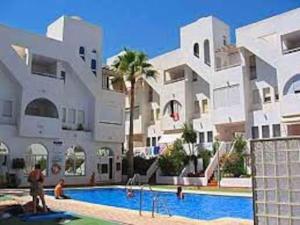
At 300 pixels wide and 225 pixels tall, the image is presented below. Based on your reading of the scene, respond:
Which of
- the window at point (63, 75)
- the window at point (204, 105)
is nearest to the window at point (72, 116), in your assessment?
the window at point (63, 75)

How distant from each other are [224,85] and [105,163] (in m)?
14.1

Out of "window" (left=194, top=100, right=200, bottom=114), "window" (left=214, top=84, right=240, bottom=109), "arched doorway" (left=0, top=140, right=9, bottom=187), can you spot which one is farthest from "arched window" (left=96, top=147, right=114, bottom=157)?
"window" (left=214, top=84, right=240, bottom=109)

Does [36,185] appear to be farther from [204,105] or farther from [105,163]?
[204,105]

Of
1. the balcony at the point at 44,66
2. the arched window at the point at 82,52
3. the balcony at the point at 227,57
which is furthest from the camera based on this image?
the balcony at the point at 227,57

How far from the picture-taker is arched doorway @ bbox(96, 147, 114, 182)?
38531 millimetres

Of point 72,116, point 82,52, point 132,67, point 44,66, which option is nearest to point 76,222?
point 72,116

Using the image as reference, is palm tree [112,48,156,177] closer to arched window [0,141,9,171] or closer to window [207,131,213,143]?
window [207,131,213,143]

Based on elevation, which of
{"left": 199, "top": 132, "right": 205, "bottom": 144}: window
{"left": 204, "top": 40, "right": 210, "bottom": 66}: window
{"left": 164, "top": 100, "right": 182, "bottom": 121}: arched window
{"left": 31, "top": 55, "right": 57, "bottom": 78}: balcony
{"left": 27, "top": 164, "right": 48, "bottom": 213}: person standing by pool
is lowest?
{"left": 27, "top": 164, "right": 48, "bottom": 213}: person standing by pool

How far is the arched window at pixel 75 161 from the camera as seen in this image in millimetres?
36209

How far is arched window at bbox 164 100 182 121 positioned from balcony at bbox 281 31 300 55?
13860 mm

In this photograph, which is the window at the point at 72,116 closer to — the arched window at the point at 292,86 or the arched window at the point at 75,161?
the arched window at the point at 75,161

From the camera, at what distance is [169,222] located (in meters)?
11.7

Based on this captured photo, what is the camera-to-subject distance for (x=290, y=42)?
33.8 metres

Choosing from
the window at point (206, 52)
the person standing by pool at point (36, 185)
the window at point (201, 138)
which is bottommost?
the person standing by pool at point (36, 185)
